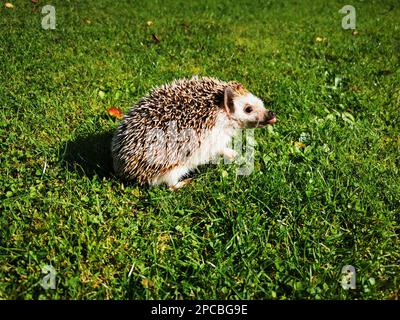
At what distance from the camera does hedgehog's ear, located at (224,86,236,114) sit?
410 cm

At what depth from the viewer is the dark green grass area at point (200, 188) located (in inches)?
122

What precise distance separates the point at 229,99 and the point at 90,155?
1.75 m

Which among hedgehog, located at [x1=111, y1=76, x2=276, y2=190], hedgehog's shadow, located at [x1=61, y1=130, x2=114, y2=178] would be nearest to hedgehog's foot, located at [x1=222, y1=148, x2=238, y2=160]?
hedgehog, located at [x1=111, y1=76, x2=276, y2=190]

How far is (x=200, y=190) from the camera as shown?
3926 mm

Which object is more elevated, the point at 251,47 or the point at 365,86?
the point at 251,47

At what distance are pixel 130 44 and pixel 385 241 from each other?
5886 millimetres

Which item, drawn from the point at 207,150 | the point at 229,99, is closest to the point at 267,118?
the point at 229,99

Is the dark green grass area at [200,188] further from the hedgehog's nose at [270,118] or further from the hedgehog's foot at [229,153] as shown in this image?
the hedgehog's nose at [270,118]

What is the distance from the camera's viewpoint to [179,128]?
392 cm

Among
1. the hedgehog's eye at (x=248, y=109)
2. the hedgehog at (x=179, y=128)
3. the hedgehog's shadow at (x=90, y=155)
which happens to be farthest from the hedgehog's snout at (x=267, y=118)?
the hedgehog's shadow at (x=90, y=155)

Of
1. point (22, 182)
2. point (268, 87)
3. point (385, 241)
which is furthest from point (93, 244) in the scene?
point (268, 87)

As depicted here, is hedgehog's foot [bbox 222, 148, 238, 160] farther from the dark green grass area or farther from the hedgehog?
the dark green grass area

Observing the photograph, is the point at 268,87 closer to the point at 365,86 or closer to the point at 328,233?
the point at 365,86

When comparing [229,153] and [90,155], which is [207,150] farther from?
[90,155]
